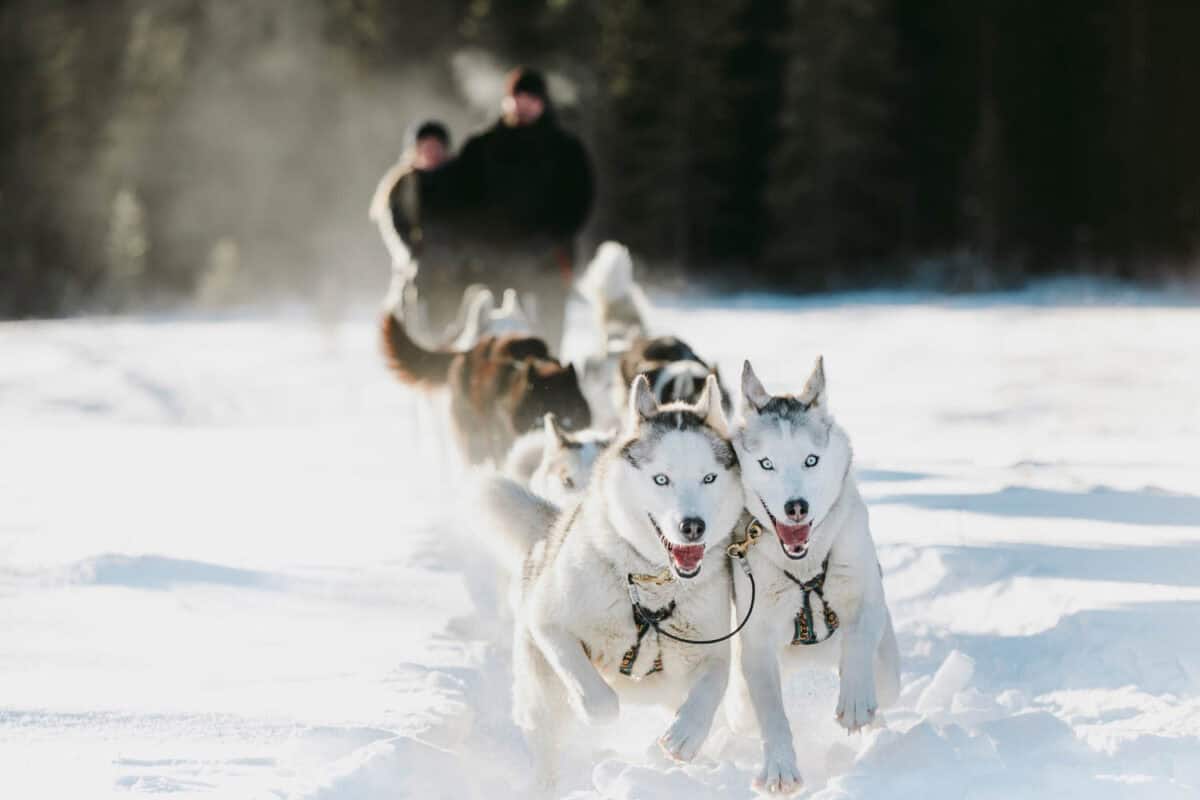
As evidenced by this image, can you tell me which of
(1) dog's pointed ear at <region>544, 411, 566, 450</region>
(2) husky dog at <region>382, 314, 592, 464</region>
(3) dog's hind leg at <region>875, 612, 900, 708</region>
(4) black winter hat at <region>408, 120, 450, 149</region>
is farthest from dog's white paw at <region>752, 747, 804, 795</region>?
(4) black winter hat at <region>408, 120, 450, 149</region>

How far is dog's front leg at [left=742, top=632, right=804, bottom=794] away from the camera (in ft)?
10.9

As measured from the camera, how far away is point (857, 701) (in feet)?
11.7

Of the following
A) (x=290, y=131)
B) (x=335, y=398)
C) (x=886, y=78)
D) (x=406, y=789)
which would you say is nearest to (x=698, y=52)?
(x=886, y=78)

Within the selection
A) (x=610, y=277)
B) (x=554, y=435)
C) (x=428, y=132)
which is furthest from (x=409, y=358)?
(x=428, y=132)

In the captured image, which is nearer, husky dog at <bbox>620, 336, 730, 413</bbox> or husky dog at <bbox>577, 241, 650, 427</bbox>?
husky dog at <bbox>620, 336, 730, 413</bbox>

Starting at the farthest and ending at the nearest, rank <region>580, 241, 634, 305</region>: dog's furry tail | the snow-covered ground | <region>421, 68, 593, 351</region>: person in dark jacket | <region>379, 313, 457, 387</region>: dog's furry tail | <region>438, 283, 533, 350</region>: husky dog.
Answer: <region>421, 68, 593, 351</region>: person in dark jacket
<region>580, 241, 634, 305</region>: dog's furry tail
<region>438, 283, 533, 350</region>: husky dog
<region>379, 313, 457, 387</region>: dog's furry tail
the snow-covered ground

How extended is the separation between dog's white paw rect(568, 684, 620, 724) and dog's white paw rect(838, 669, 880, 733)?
23.2 inches

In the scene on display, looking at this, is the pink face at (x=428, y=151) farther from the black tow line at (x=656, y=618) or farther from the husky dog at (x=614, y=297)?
the black tow line at (x=656, y=618)

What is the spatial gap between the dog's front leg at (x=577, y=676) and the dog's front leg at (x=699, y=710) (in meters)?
0.17

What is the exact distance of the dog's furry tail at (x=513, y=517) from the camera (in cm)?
443

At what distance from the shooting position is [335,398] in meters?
14.1

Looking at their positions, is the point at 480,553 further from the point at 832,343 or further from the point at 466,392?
the point at 832,343

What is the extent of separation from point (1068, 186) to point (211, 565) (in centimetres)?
2320

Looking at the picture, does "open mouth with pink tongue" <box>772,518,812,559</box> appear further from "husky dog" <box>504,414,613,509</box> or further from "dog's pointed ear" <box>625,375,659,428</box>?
"husky dog" <box>504,414,613,509</box>
